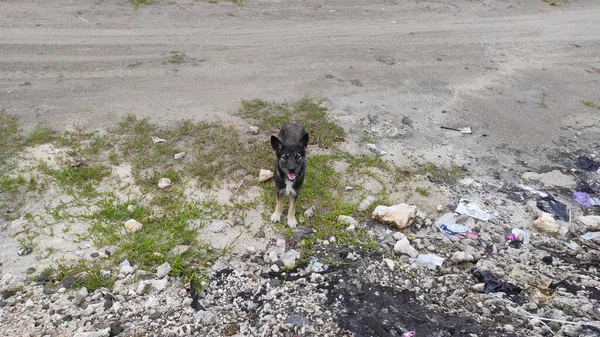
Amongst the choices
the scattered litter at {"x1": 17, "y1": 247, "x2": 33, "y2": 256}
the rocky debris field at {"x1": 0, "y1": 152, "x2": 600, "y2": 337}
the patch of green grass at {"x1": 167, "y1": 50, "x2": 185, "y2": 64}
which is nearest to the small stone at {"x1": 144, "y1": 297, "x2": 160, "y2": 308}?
the rocky debris field at {"x1": 0, "y1": 152, "x2": 600, "y2": 337}

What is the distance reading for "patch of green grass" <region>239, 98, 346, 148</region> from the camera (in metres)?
7.42

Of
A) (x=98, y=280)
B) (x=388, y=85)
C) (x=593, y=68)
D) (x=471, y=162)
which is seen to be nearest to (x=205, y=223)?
(x=98, y=280)

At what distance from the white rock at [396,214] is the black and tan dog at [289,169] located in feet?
3.68

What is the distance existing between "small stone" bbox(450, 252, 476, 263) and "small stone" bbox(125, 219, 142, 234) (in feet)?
12.8

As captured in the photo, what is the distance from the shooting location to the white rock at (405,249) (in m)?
5.13

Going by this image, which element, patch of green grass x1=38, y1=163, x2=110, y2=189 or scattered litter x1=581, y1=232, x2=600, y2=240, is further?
patch of green grass x1=38, y1=163, x2=110, y2=189

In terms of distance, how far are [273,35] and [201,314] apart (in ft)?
28.1

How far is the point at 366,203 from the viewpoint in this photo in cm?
595

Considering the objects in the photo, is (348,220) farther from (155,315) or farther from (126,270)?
(126,270)

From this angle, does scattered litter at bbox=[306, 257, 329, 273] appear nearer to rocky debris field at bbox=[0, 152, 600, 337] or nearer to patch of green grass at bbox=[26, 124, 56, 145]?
rocky debris field at bbox=[0, 152, 600, 337]

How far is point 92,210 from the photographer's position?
5.50 m

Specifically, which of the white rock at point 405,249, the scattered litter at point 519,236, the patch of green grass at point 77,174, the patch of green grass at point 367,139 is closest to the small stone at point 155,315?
the patch of green grass at point 77,174

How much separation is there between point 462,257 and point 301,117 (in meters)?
4.03

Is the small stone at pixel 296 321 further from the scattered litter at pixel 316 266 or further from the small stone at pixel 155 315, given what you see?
the small stone at pixel 155 315
